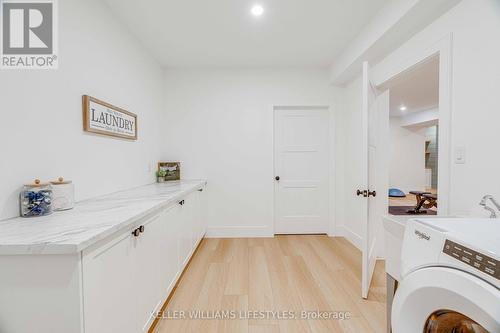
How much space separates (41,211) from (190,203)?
138 cm

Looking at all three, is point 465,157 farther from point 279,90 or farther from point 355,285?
point 279,90

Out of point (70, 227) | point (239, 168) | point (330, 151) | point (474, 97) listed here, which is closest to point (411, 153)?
point (330, 151)

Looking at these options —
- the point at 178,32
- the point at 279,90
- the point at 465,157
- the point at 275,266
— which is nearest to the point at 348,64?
the point at 279,90

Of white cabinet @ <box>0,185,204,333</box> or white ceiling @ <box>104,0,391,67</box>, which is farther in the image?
white ceiling @ <box>104,0,391,67</box>

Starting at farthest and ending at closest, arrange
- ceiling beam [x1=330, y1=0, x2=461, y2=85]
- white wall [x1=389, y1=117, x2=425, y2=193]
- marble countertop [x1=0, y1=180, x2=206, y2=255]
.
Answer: white wall [x1=389, y1=117, x2=425, y2=193]
ceiling beam [x1=330, y1=0, x2=461, y2=85]
marble countertop [x1=0, y1=180, x2=206, y2=255]

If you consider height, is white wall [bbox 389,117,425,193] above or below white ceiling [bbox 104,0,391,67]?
below

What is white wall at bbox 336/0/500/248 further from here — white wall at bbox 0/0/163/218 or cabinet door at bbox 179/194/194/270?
white wall at bbox 0/0/163/218

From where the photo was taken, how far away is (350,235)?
3191 millimetres

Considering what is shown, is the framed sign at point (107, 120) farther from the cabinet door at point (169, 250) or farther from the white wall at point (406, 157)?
the white wall at point (406, 157)

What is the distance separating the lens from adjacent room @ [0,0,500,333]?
0.83 meters

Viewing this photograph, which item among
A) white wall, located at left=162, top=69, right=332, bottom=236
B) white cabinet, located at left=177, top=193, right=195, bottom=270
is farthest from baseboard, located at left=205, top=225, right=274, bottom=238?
white cabinet, located at left=177, top=193, right=195, bottom=270

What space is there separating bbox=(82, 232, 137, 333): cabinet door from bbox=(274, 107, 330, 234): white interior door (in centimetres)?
256

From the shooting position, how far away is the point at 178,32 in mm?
2406

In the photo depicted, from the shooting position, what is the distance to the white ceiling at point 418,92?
12.3 ft
